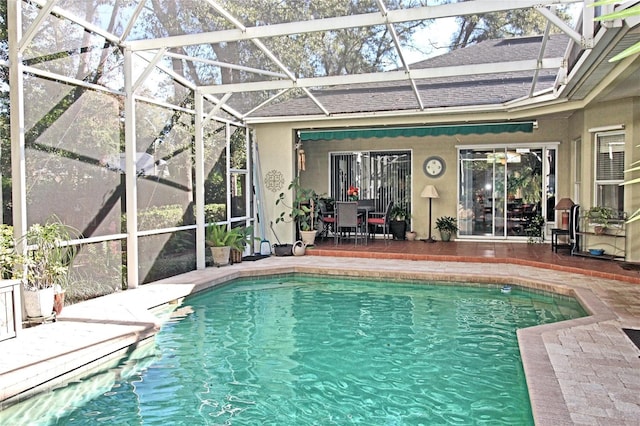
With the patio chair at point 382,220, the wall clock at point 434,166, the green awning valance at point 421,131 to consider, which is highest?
the green awning valance at point 421,131

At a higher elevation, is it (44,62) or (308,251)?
(44,62)

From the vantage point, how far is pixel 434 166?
13.9 metres

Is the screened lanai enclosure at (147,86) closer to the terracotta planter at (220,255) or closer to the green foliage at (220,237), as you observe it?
the terracotta planter at (220,255)

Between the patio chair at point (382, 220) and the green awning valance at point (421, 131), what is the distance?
1.97 metres

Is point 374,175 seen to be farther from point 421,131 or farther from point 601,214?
point 601,214

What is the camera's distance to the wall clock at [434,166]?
544 inches

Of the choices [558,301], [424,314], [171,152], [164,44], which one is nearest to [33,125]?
[164,44]

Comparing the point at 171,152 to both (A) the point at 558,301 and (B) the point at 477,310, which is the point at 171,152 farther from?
(A) the point at 558,301

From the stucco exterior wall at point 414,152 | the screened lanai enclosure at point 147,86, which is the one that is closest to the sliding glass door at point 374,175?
the stucco exterior wall at point 414,152

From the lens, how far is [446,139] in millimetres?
13750

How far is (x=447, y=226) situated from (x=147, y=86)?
8.33m

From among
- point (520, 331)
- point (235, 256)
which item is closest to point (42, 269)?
point (235, 256)

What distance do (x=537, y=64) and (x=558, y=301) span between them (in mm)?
3644

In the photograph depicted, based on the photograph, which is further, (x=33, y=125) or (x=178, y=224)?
(x=178, y=224)
